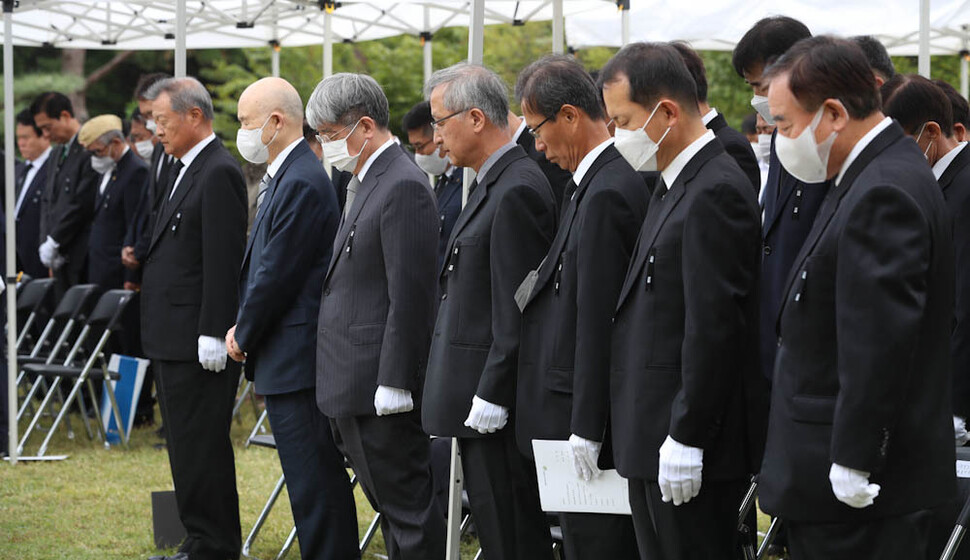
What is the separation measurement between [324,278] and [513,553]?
4.85ft

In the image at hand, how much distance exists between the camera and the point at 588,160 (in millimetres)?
3682

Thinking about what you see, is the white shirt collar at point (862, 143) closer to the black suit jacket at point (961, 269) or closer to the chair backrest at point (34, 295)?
the black suit jacket at point (961, 269)

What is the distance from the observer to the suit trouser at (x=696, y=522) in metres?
3.18

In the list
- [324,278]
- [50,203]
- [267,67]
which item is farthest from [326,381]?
[267,67]

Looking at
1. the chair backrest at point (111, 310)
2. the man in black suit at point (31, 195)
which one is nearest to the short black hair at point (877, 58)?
the chair backrest at point (111, 310)

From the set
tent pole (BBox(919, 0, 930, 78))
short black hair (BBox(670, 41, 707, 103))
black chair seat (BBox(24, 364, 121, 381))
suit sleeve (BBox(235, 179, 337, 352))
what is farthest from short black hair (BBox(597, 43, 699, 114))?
black chair seat (BBox(24, 364, 121, 381))

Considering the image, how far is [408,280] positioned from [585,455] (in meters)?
1.21

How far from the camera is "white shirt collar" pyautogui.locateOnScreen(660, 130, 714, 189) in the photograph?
3279mm

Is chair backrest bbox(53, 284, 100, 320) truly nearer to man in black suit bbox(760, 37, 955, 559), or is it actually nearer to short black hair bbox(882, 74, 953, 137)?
short black hair bbox(882, 74, 953, 137)

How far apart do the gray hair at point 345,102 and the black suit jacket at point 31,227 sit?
7.03 metres

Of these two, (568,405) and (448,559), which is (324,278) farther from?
(568,405)

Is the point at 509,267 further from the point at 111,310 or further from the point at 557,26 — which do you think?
the point at 111,310

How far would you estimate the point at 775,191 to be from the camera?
409 cm

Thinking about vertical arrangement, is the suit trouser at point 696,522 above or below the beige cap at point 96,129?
below
